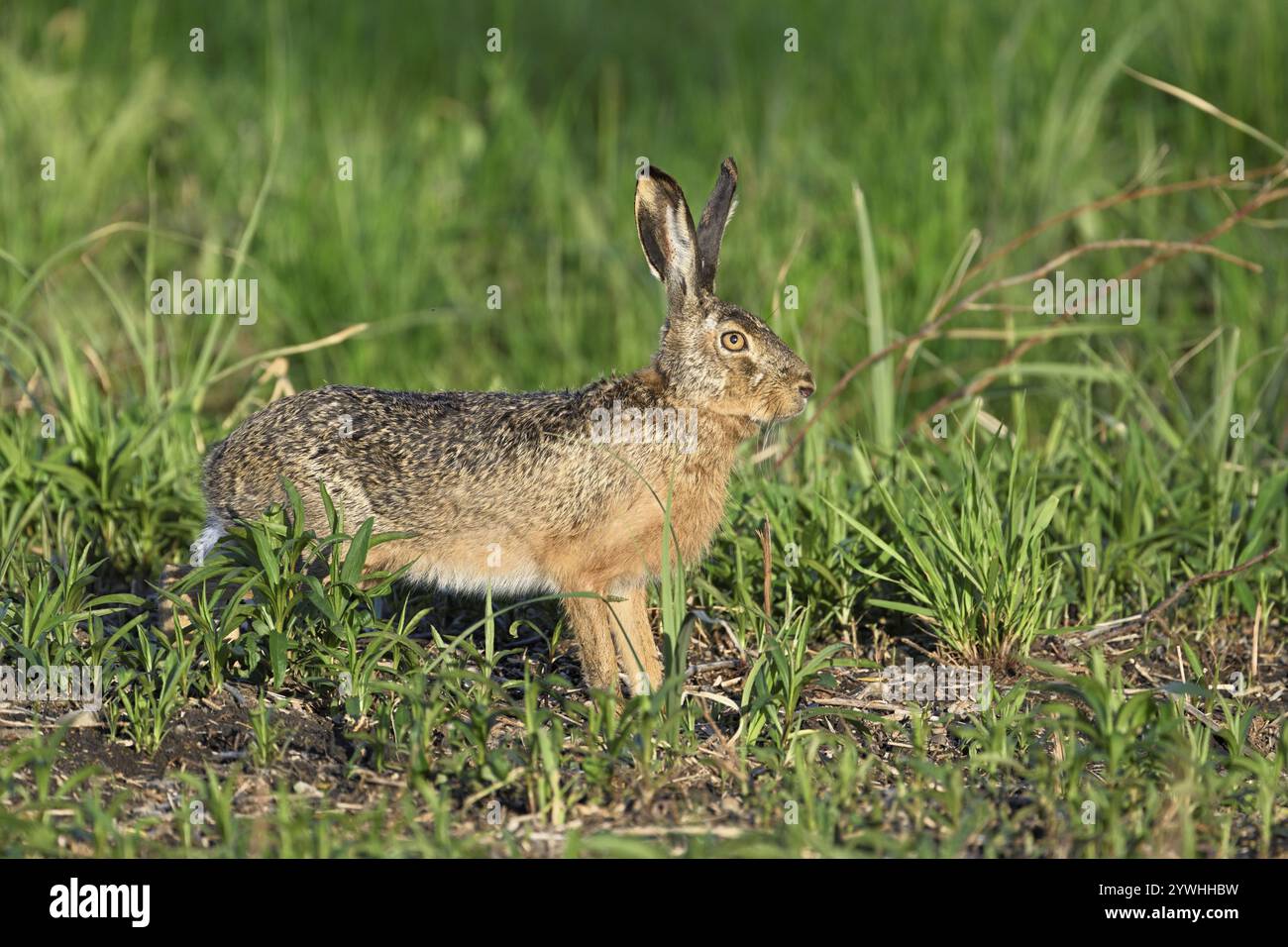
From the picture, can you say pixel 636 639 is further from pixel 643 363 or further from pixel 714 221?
pixel 643 363

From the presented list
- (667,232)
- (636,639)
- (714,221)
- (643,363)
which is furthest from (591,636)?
(643,363)

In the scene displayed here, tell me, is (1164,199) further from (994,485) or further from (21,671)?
(21,671)

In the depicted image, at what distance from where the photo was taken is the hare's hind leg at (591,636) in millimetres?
5508

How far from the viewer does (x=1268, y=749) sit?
212 inches

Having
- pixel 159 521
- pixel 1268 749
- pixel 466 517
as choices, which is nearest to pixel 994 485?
pixel 1268 749

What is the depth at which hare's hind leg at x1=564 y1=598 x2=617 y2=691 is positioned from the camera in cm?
551
